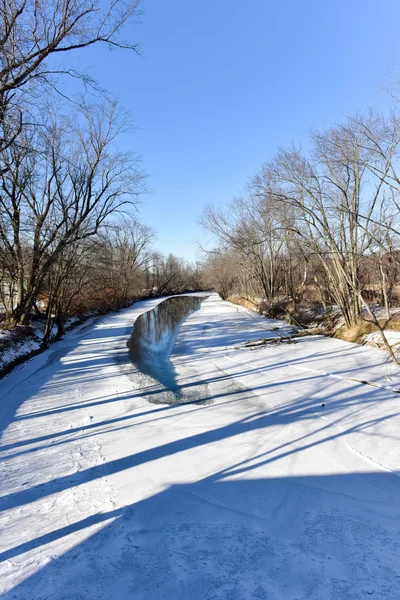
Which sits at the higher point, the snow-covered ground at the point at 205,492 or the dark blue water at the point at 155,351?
the dark blue water at the point at 155,351

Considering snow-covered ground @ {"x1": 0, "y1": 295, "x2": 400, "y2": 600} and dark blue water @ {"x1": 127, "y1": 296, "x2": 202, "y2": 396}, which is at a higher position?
dark blue water @ {"x1": 127, "y1": 296, "x2": 202, "y2": 396}

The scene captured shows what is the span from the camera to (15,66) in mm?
5496

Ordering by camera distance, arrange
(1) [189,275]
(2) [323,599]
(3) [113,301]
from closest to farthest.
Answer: (2) [323,599]
(3) [113,301]
(1) [189,275]

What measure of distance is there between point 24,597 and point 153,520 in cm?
124

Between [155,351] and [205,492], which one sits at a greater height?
[155,351]

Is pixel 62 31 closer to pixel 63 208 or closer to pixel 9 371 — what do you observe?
pixel 9 371

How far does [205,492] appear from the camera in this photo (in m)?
3.86

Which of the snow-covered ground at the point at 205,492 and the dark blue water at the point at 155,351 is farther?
the dark blue water at the point at 155,351

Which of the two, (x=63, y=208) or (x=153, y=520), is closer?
(x=153, y=520)

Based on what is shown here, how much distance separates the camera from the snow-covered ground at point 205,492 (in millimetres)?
2701

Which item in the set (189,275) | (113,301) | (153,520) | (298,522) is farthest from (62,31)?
(189,275)

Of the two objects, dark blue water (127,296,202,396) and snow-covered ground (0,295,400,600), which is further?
dark blue water (127,296,202,396)

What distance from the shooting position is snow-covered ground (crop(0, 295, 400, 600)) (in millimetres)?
2701

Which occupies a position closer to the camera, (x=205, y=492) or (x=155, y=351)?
(x=205, y=492)
